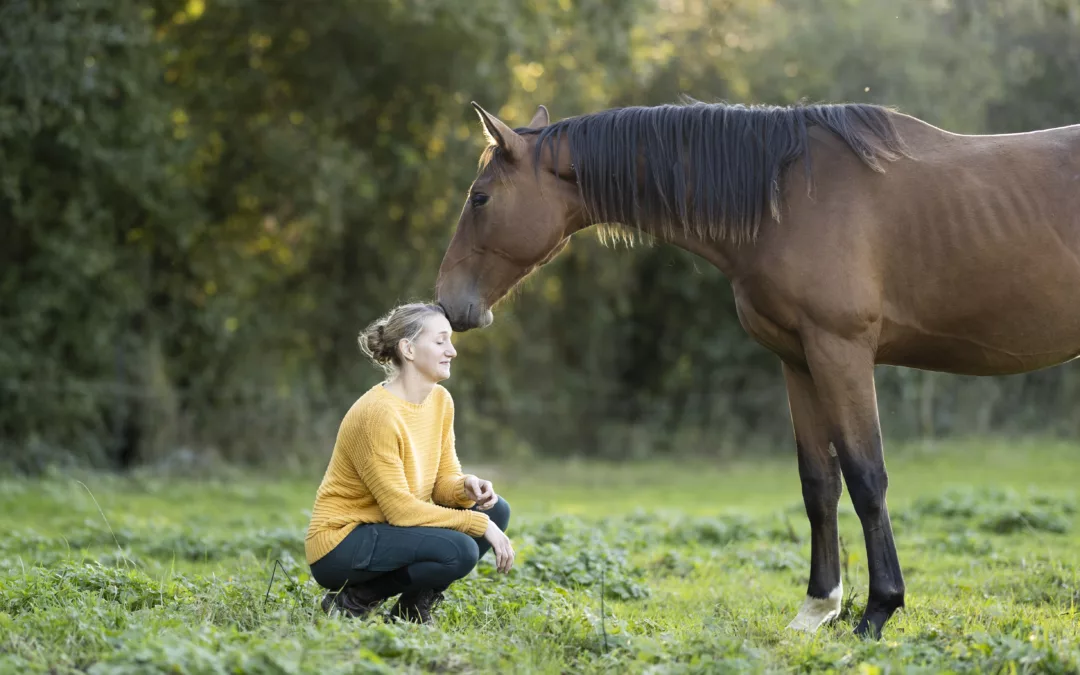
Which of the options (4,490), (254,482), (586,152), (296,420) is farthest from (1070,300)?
(296,420)

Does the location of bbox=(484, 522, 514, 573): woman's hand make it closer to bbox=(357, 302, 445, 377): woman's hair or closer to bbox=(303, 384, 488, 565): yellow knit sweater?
bbox=(303, 384, 488, 565): yellow knit sweater

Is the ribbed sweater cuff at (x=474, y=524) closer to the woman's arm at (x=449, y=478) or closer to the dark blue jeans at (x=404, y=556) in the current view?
the dark blue jeans at (x=404, y=556)

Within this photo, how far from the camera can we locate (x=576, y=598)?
473cm

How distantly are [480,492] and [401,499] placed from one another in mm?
373

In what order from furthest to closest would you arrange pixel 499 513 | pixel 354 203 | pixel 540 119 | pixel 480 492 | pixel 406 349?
1. pixel 354 203
2. pixel 540 119
3. pixel 499 513
4. pixel 480 492
5. pixel 406 349

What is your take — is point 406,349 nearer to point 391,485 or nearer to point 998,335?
point 391,485

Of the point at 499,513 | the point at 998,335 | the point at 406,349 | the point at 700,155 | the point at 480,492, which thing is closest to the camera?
the point at 406,349

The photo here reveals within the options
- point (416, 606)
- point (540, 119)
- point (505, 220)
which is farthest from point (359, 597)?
point (540, 119)

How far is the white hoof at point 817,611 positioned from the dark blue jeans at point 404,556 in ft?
4.99

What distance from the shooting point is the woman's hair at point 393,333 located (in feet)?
13.8

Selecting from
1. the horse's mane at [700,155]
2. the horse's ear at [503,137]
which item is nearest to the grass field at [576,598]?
the horse's mane at [700,155]

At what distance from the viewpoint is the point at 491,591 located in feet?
15.5

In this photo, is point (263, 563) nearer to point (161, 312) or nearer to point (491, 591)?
point (491, 591)

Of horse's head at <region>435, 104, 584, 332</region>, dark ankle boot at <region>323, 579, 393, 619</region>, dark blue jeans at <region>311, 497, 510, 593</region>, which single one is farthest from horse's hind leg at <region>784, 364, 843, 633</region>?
dark ankle boot at <region>323, 579, 393, 619</region>
